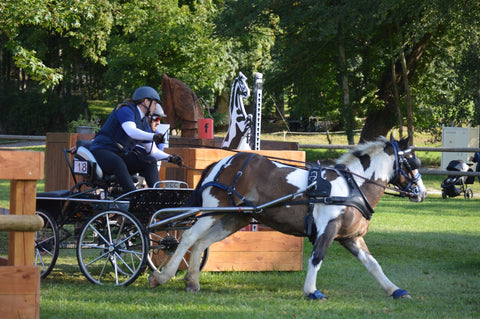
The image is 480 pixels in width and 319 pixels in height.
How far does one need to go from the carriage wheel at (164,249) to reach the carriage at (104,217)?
0.04 ft

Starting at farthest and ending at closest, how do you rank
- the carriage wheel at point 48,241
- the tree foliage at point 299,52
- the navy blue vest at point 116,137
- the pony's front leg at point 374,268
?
the tree foliage at point 299,52
the navy blue vest at point 116,137
the carriage wheel at point 48,241
the pony's front leg at point 374,268

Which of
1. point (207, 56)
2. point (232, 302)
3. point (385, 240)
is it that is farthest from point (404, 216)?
point (207, 56)

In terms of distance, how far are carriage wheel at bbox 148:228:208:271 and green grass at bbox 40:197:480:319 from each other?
236 millimetres

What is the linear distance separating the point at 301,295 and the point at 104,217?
224 cm

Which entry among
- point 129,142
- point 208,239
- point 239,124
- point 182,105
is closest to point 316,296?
point 208,239

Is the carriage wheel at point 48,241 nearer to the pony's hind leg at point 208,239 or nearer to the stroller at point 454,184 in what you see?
the pony's hind leg at point 208,239

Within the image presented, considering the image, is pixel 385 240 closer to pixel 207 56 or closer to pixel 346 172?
pixel 346 172

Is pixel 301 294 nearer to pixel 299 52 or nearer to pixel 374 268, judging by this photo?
pixel 374 268

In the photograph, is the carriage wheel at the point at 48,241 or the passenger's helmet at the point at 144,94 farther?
the passenger's helmet at the point at 144,94

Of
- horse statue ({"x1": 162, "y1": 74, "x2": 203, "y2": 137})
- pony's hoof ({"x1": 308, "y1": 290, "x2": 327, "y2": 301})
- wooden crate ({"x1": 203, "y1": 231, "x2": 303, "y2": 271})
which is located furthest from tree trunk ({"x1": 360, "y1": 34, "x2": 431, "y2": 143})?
pony's hoof ({"x1": 308, "y1": 290, "x2": 327, "y2": 301})

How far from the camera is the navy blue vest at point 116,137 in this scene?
7.53m

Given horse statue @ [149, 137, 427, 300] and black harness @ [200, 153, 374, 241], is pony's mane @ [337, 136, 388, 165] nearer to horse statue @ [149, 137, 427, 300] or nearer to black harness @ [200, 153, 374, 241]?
horse statue @ [149, 137, 427, 300]

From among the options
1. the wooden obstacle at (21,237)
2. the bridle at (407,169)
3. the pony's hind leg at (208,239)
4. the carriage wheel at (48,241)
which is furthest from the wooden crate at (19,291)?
the bridle at (407,169)

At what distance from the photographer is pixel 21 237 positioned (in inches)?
183
